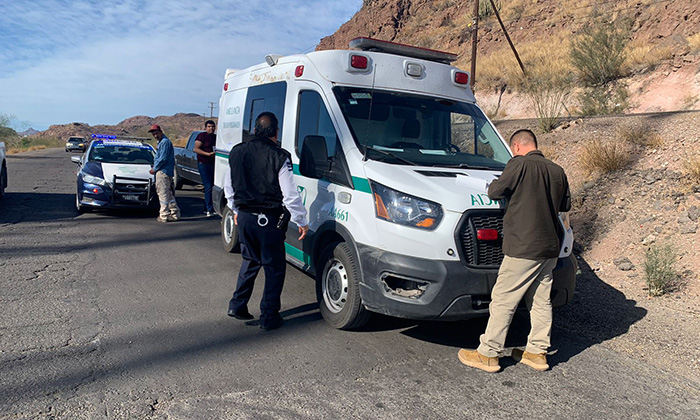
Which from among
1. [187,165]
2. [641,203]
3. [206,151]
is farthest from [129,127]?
[641,203]

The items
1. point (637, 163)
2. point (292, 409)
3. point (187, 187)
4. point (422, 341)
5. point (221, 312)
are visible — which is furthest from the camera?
point (187, 187)

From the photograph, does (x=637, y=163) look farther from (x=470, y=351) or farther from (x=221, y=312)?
(x=221, y=312)

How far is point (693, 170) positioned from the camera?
787 cm

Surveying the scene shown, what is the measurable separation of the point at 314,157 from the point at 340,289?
1324mm

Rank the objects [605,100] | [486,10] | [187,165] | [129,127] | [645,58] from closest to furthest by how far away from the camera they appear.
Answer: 1. [187,165]
2. [605,100]
3. [645,58]
4. [486,10]
5. [129,127]

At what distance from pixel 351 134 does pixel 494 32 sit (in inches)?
1533

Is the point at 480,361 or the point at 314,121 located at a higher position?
the point at 314,121

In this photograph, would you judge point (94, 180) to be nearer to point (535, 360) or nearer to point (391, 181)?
point (391, 181)

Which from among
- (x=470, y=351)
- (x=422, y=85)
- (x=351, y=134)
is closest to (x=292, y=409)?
(x=470, y=351)

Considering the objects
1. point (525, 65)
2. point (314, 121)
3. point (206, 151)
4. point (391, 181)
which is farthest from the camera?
point (525, 65)

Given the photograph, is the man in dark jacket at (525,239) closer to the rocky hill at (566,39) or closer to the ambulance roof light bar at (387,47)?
the ambulance roof light bar at (387,47)

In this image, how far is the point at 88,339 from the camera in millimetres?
4324

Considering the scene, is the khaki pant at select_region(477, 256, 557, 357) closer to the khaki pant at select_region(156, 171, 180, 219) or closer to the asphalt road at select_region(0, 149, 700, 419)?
the asphalt road at select_region(0, 149, 700, 419)

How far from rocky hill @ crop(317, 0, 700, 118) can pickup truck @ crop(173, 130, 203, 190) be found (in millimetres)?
13728
